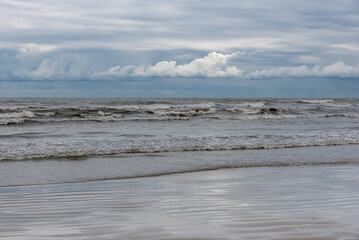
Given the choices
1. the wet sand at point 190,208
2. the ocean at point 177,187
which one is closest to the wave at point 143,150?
the ocean at point 177,187

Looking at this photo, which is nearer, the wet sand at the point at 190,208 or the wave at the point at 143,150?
the wet sand at the point at 190,208

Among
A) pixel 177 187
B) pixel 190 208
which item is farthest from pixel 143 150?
pixel 190 208

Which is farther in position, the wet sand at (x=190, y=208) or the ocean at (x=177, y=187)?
the ocean at (x=177, y=187)

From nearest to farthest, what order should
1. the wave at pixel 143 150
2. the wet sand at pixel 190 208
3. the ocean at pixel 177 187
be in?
the wet sand at pixel 190 208 → the ocean at pixel 177 187 → the wave at pixel 143 150

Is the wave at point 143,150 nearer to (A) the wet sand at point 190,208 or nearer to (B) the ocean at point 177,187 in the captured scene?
(B) the ocean at point 177,187

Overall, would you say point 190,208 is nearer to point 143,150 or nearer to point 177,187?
point 177,187

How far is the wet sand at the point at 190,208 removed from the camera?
13.5ft

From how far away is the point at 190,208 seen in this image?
5098mm

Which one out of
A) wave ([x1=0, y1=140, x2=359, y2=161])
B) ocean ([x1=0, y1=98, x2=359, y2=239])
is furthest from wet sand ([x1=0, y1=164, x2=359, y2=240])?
wave ([x1=0, y1=140, x2=359, y2=161])

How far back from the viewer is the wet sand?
13.5 feet

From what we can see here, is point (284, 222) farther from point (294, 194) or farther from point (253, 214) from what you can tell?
point (294, 194)

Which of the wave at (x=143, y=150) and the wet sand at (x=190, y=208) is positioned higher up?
the wet sand at (x=190, y=208)

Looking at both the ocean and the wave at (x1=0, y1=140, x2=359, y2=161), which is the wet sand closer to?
the ocean

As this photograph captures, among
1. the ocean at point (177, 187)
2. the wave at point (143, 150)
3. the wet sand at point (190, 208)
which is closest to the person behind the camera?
the wet sand at point (190, 208)
